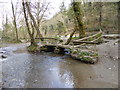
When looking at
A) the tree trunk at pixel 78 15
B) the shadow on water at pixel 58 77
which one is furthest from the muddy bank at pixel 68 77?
the tree trunk at pixel 78 15

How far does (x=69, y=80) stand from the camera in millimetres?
4516

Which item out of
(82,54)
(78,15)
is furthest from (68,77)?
(78,15)

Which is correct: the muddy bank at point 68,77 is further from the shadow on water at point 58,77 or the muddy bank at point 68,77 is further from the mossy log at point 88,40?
the mossy log at point 88,40

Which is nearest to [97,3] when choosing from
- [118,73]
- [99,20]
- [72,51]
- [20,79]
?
[99,20]

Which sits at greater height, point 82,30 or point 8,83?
point 82,30

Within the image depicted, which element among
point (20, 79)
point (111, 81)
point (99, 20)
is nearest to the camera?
point (111, 81)

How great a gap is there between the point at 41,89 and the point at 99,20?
23.8 m

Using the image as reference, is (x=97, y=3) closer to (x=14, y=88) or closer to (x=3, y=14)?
(x=3, y=14)

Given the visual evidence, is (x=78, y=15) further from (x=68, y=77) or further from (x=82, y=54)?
(x=68, y=77)

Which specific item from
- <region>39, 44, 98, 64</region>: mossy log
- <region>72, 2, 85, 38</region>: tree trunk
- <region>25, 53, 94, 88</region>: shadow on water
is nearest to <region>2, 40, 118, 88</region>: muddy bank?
<region>25, 53, 94, 88</region>: shadow on water

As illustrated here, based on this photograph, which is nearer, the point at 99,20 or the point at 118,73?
the point at 118,73

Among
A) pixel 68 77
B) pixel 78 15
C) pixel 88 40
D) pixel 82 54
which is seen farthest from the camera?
pixel 78 15

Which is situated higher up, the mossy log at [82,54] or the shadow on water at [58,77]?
the mossy log at [82,54]

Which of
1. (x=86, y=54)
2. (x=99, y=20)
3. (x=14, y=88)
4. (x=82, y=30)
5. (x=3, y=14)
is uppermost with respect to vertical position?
(x=3, y=14)
